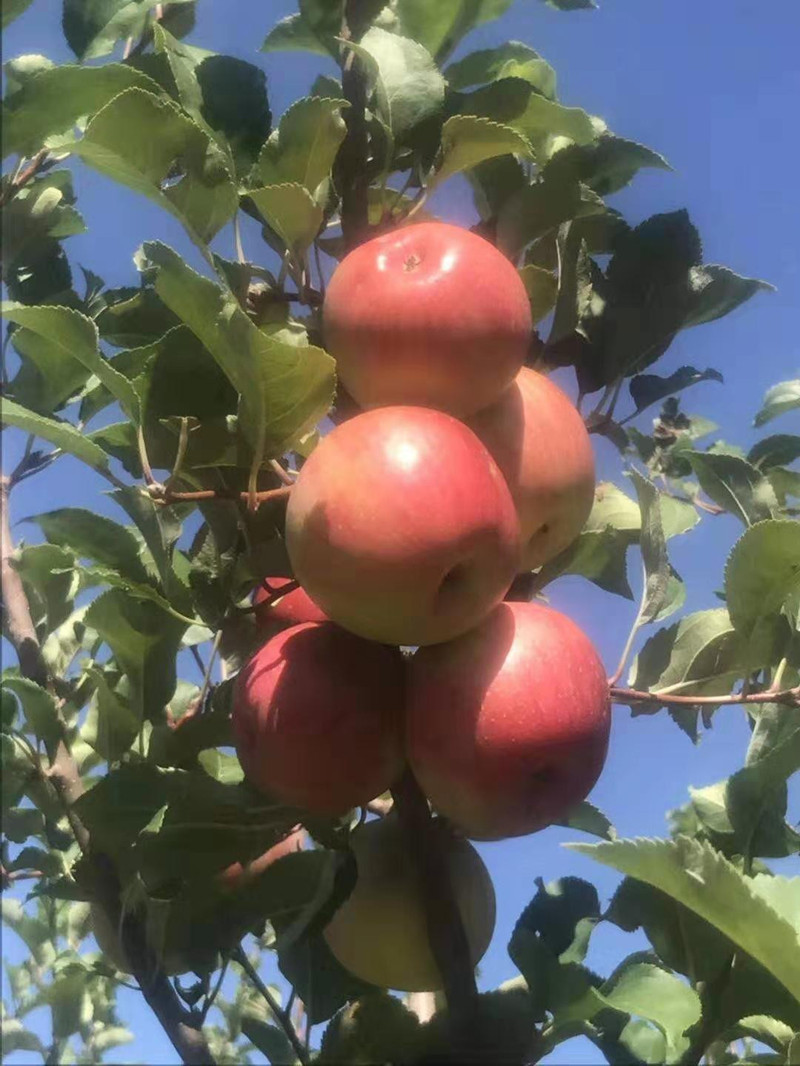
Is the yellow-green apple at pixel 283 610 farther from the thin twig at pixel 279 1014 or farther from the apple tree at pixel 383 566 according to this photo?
the thin twig at pixel 279 1014

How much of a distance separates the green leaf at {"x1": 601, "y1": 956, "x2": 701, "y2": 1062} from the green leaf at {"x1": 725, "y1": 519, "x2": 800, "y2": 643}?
44cm

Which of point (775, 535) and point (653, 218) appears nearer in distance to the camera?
point (775, 535)

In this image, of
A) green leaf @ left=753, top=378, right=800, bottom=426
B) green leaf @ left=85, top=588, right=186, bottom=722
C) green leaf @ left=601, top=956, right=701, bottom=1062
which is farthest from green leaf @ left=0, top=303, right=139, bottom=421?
green leaf @ left=753, top=378, right=800, bottom=426

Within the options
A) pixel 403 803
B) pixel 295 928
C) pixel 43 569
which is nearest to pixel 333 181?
pixel 43 569

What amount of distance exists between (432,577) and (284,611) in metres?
0.35

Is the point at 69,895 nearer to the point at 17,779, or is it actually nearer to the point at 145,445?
the point at 17,779

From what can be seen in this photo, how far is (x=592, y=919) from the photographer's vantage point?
1.25m

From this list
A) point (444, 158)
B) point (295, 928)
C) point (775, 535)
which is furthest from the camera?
point (444, 158)

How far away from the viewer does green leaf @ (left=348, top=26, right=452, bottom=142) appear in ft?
4.36

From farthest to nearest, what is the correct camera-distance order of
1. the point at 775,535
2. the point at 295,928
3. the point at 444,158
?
the point at 444,158
the point at 775,535
the point at 295,928

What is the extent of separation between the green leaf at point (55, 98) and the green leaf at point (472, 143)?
370mm

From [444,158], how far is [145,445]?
1.74 feet

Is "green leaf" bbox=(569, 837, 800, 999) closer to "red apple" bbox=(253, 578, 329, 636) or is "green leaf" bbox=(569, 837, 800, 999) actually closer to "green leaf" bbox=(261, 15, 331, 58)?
"red apple" bbox=(253, 578, 329, 636)

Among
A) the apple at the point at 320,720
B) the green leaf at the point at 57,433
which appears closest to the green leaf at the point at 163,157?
the green leaf at the point at 57,433
